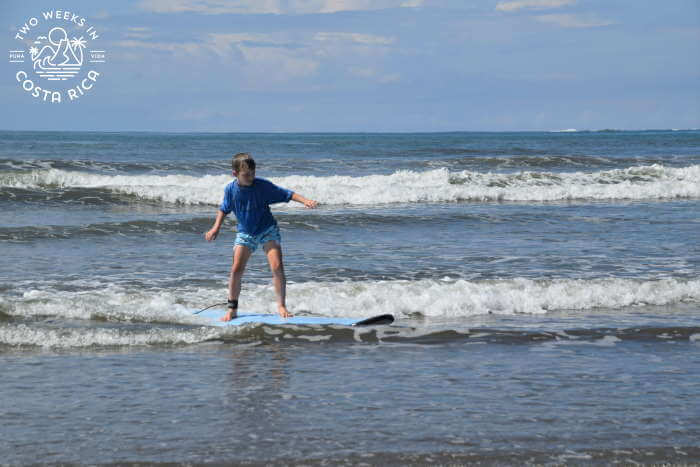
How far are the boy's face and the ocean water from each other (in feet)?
4.95

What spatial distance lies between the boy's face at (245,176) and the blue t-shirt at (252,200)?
2.6 inches

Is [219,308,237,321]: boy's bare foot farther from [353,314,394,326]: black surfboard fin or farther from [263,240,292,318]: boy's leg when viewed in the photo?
[353,314,394,326]: black surfboard fin

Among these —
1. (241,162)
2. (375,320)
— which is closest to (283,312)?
(375,320)

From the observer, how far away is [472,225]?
16656mm

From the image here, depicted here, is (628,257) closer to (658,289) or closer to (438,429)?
(658,289)

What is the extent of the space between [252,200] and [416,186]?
1753cm

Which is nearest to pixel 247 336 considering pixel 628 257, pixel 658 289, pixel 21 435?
pixel 21 435

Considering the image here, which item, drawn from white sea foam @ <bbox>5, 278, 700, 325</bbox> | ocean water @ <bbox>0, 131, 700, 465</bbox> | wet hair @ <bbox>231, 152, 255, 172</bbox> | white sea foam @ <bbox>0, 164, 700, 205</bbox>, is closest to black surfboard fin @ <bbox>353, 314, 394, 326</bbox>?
ocean water @ <bbox>0, 131, 700, 465</bbox>

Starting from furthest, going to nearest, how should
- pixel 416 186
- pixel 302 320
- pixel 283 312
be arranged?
pixel 416 186
pixel 283 312
pixel 302 320

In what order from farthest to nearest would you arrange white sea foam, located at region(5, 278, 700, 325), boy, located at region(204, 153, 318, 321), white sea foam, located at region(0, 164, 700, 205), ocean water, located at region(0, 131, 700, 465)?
1. white sea foam, located at region(0, 164, 700, 205)
2. white sea foam, located at region(5, 278, 700, 325)
3. boy, located at region(204, 153, 318, 321)
4. ocean water, located at region(0, 131, 700, 465)

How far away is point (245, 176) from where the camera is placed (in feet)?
26.0

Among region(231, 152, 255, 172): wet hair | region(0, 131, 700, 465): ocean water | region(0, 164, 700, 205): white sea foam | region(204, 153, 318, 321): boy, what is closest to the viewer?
region(0, 131, 700, 465): ocean water

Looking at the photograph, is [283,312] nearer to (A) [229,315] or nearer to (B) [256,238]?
(A) [229,315]

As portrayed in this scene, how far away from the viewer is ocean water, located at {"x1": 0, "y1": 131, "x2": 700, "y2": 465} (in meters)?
4.85
